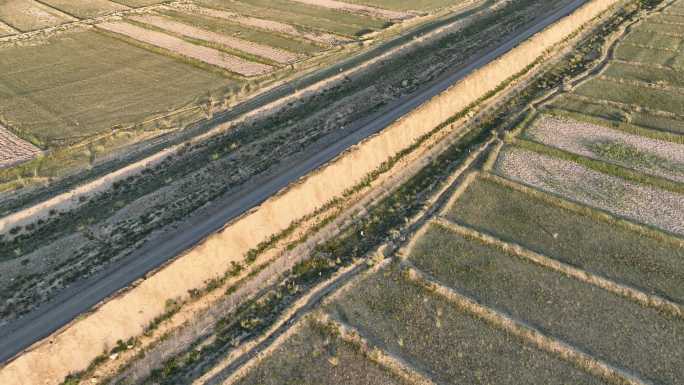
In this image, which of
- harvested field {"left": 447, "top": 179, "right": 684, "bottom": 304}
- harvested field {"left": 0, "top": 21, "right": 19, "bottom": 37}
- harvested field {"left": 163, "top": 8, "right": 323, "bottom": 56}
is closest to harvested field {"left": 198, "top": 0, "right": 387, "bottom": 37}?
harvested field {"left": 163, "top": 8, "right": 323, "bottom": 56}

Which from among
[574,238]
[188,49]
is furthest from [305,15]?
[574,238]

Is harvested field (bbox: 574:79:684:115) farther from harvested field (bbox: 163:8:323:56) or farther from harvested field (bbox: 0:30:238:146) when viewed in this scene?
harvested field (bbox: 0:30:238:146)

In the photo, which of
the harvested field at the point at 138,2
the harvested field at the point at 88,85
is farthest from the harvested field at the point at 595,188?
the harvested field at the point at 138,2

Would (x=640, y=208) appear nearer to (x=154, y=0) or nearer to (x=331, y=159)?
(x=331, y=159)

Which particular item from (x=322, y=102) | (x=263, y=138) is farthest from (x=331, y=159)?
(x=322, y=102)

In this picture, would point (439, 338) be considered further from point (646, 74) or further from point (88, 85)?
point (88, 85)
